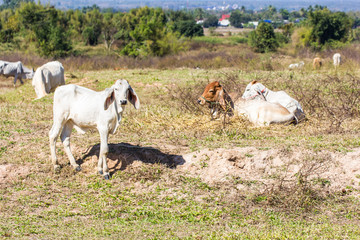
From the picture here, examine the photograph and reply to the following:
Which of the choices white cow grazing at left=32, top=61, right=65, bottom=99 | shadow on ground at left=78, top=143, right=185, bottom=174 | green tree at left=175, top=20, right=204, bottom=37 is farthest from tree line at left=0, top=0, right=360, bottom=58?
shadow on ground at left=78, top=143, right=185, bottom=174

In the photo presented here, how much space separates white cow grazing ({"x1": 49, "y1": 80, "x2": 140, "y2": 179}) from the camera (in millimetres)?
6004

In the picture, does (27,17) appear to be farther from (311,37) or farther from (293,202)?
(293,202)

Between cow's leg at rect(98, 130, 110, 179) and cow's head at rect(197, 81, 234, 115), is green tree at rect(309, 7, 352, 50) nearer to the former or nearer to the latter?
cow's head at rect(197, 81, 234, 115)

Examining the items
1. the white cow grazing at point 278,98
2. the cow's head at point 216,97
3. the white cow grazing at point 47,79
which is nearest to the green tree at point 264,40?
the white cow grazing at point 47,79

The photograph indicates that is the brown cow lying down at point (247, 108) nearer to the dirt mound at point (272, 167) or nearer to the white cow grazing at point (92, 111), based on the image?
the dirt mound at point (272, 167)

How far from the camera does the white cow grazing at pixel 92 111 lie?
19.7 ft

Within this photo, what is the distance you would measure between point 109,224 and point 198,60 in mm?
18236

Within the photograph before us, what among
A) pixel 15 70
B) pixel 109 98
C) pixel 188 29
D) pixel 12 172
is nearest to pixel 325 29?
pixel 15 70

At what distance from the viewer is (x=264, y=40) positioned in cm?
3619

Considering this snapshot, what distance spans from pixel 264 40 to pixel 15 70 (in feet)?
72.9

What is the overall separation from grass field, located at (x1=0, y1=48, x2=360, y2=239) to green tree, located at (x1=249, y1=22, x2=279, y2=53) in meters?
28.0

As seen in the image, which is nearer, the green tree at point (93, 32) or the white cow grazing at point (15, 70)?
the white cow grazing at point (15, 70)

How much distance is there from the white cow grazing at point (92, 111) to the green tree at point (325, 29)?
30463 mm

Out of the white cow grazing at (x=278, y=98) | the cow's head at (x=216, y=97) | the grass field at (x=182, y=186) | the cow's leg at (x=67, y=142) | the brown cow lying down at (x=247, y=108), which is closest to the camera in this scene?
the grass field at (x=182, y=186)
